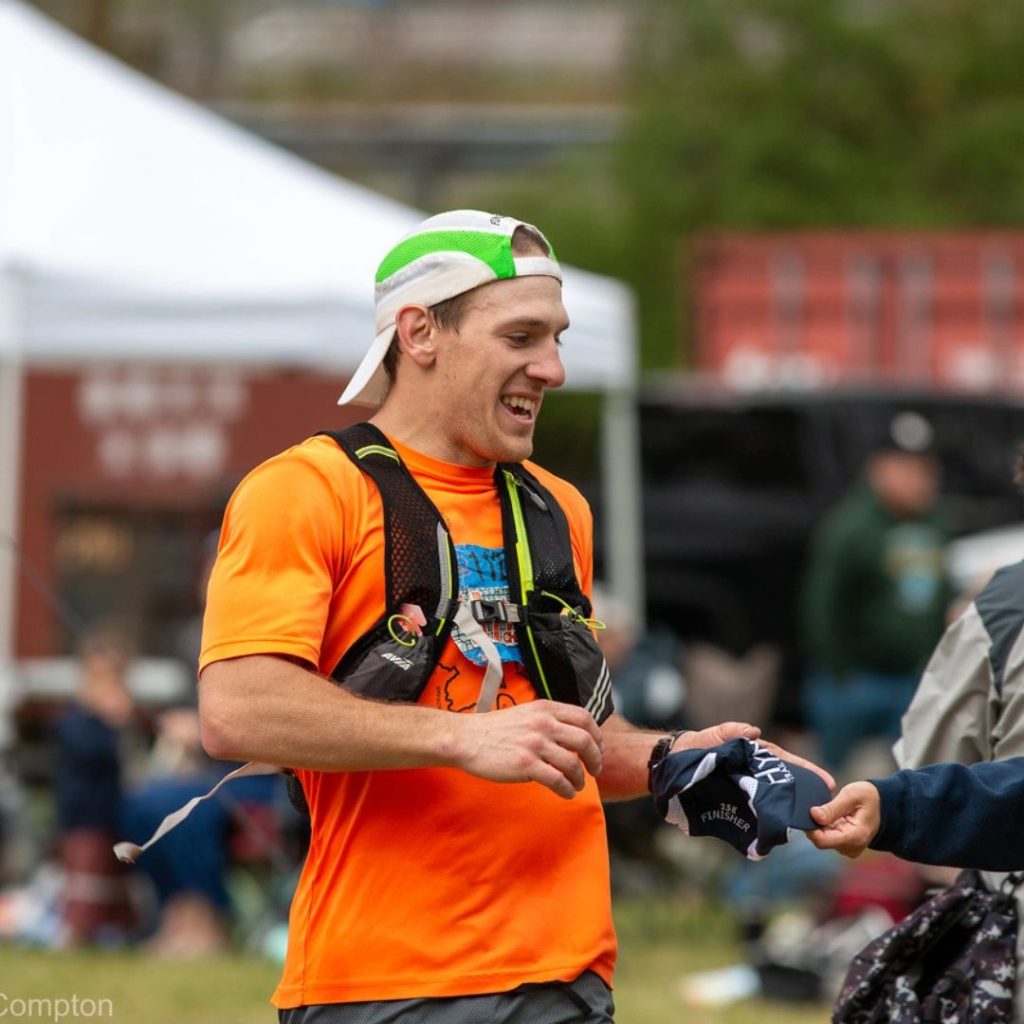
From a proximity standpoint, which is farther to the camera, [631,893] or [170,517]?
[170,517]

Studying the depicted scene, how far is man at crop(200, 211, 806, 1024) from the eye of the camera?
292cm

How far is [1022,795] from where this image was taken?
321 cm

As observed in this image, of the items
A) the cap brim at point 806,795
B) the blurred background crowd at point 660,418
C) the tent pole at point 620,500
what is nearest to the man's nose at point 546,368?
the cap brim at point 806,795

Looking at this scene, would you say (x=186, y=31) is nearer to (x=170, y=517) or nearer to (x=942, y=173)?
(x=942, y=173)

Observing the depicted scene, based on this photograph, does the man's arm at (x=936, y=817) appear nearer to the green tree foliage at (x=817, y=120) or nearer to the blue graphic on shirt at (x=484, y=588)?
the blue graphic on shirt at (x=484, y=588)

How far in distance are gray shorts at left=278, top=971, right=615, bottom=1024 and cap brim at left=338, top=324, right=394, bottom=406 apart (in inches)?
36.6

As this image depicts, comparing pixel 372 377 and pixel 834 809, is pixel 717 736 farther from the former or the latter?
pixel 372 377

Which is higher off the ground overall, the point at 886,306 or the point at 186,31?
the point at 186,31

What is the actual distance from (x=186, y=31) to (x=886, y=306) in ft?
65.7

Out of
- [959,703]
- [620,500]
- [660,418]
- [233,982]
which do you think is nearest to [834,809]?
[959,703]

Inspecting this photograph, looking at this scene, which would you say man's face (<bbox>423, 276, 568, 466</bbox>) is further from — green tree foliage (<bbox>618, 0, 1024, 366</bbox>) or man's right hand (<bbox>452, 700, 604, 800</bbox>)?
green tree foliage (<bbox>618, 0, 1024, 366</bbox>)

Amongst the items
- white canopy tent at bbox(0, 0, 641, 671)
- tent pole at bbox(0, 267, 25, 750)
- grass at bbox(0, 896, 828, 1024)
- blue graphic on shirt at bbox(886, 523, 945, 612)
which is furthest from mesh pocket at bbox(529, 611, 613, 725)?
blue graphic on shirt at bbox(886, 523, 945, 612)

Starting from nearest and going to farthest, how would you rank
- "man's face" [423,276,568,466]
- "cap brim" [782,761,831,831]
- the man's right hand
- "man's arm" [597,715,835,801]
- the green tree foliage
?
the man's right hand, "cap brim" [782,761,831,831], "man's face" [423,276,568,466], "man's arm" [597,715,835,801], the green tree foliage

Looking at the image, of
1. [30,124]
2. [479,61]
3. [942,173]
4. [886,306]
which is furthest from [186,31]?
[30,124]
